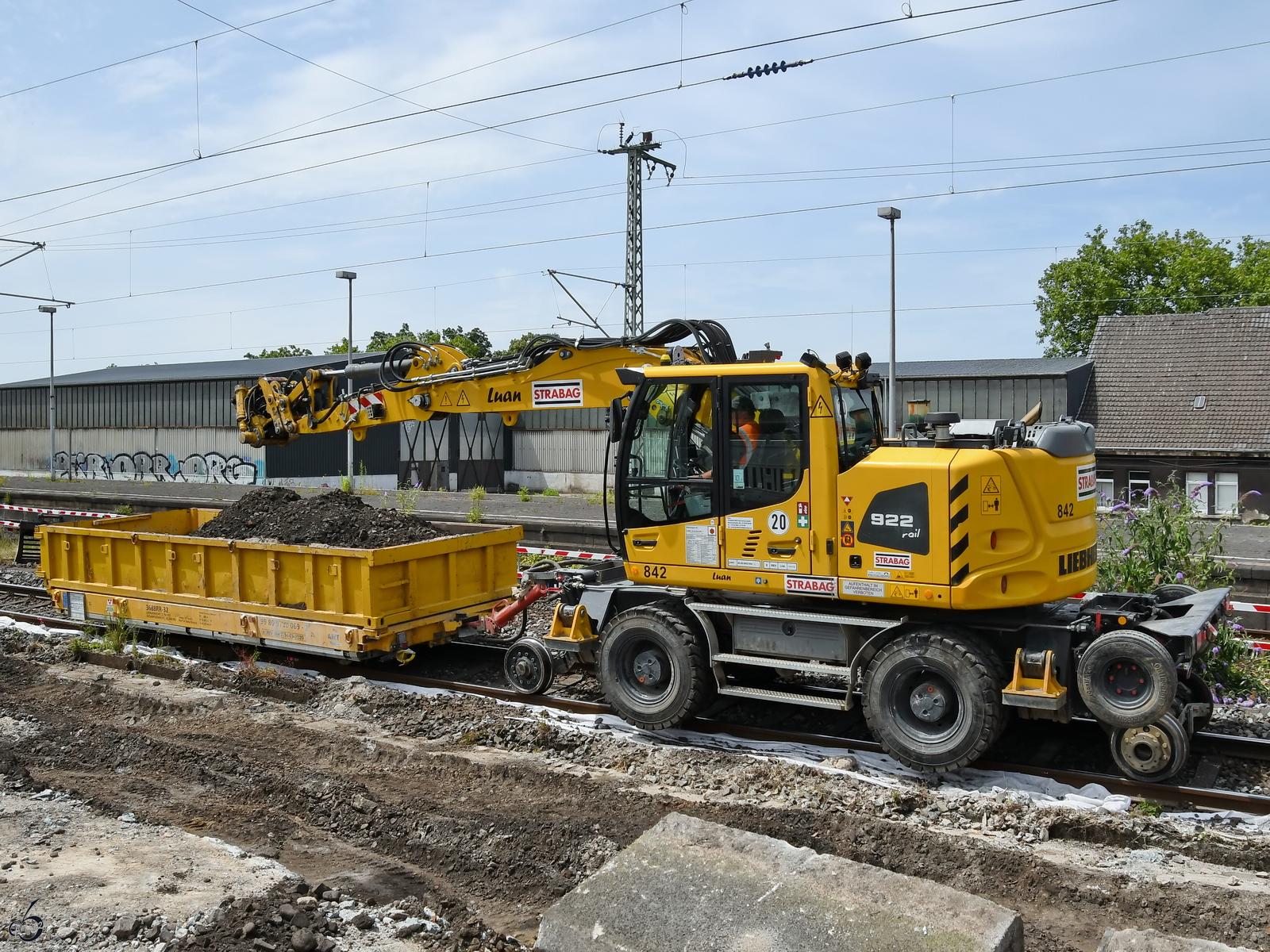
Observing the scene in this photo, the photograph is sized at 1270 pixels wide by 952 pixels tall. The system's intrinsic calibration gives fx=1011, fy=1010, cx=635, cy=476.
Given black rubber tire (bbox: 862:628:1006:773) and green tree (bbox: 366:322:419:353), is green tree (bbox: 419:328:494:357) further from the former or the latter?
black rubber tire (bbox: 862:628:1006:773)

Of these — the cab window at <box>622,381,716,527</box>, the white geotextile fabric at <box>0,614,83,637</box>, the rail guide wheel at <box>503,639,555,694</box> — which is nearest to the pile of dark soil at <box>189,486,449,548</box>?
the rail guide wheel at <box>503,639,555,694</box>

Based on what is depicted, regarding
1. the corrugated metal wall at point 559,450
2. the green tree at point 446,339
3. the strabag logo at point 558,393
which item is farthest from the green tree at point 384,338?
the strabag logo at point 558,393

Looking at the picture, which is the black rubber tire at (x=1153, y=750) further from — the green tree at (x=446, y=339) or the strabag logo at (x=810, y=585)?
the green tree at (x=446, y=339)

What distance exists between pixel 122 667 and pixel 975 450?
875 centimetres

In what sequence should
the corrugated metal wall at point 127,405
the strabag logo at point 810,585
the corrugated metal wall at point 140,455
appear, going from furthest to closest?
the corrugated metal wall at point 127,405, the corrugated metal wall at point 140,455, the strabag logo at point 810,585

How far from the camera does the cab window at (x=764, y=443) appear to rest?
7195 mm

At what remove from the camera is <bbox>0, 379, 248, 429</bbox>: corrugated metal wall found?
143ft

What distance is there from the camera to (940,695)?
6961 millimetres

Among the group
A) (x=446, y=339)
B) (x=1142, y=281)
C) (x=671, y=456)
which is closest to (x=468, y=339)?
(x=446, y=339)

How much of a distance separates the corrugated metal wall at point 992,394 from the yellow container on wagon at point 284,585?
22.7 meters

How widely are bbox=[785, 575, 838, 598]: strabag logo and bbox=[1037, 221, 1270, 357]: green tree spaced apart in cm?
4318

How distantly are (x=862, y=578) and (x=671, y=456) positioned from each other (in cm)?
172

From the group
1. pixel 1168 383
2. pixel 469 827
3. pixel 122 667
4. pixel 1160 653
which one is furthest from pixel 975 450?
pixel 1168 383

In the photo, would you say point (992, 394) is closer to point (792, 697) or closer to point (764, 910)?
point (792, 697)
